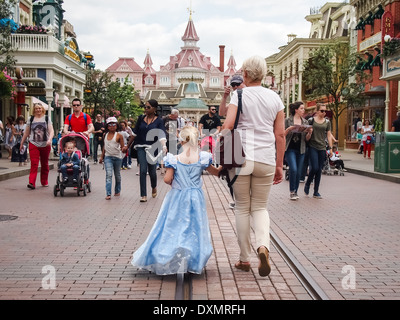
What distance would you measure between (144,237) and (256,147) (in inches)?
96.9

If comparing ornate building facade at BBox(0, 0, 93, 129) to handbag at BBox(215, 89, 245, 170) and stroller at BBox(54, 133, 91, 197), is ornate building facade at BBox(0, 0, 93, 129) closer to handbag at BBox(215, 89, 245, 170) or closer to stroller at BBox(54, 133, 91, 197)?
stroller at BBox(54, 133, 91, 197)

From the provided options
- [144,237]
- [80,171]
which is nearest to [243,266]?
[144,237]

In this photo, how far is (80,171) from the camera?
11.7 m

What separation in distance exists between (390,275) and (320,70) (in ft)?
89.7

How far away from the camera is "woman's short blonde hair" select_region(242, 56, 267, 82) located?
5.28m

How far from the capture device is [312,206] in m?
10.3

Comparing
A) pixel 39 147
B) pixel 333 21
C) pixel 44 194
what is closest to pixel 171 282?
pixel 44 194

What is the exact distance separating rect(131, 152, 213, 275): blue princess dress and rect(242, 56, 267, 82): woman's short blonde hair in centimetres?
93

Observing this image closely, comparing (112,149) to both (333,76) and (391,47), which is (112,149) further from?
(333,76)

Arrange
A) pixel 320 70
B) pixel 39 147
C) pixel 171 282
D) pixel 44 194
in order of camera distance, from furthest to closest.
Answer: pixel 320 70 < pixel 39 147 < pixel 44 194 < pixel 171 282

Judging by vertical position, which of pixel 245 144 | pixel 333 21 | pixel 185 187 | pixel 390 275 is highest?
pixel 333 21

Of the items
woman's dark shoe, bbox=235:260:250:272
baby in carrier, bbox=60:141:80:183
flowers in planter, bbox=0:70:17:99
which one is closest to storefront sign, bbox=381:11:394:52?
flowers in planter, bbox=0:70:17:99

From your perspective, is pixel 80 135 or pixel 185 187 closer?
pixel 185 187
